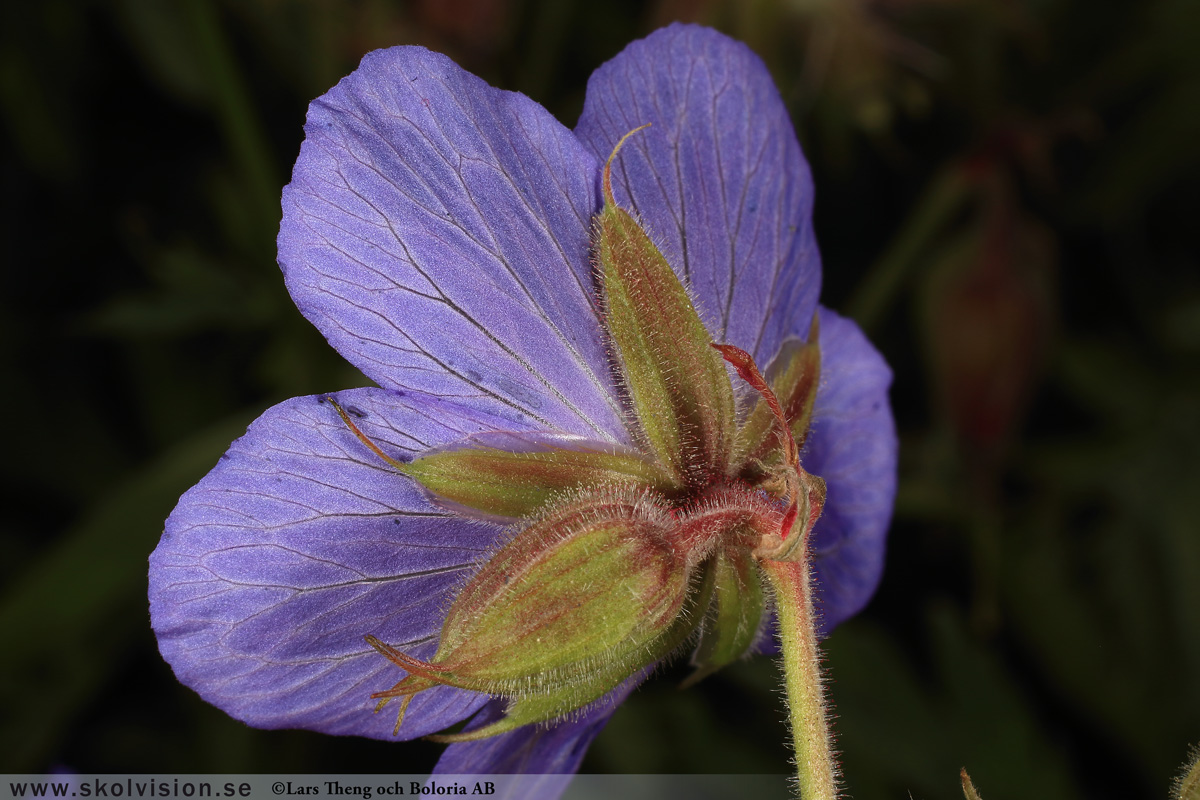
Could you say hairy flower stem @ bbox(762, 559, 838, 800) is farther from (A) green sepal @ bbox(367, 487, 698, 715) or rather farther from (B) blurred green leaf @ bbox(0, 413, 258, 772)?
(B) blurred green leaf @ bbox(0, 413, 258, 772)

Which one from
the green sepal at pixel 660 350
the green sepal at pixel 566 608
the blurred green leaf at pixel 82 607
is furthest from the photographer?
the blurred green leaf at pixel 82 607

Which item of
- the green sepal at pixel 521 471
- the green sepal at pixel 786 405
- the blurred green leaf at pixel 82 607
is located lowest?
the blurred green leaf at pixel 82 607

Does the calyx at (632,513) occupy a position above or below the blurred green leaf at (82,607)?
above

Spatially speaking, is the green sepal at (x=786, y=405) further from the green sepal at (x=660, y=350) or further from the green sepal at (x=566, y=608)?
the green sepal at (x=566, y=608)

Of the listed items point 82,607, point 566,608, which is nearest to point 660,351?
point 566,608

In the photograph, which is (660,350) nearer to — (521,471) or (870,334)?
(521,471)

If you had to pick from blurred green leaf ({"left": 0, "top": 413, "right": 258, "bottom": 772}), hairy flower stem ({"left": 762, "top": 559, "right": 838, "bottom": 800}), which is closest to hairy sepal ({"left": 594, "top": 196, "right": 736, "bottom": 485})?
hairy flower stem ({"left": 762, "top": 559, "right": 838, "bottom": 800})

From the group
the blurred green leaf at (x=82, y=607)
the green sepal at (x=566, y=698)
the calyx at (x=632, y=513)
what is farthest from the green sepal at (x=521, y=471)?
the blurred green leaf at (x=82, y=607)
